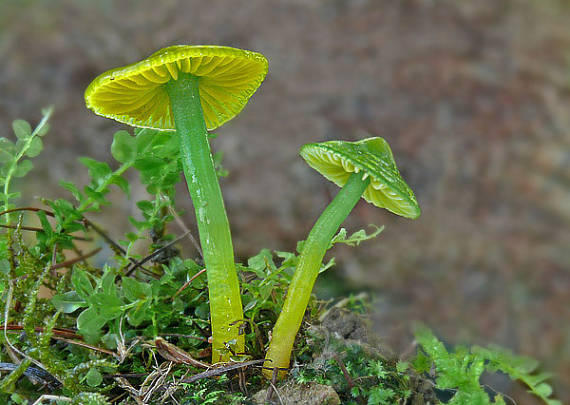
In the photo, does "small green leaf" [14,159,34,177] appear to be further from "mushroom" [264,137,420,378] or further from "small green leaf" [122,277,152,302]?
"mushroom" [264,137,420,378]

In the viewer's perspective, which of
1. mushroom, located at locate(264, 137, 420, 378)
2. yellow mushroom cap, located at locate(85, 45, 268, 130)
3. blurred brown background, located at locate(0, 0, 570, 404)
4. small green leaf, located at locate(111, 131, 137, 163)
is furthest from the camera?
blurred brown background, located at locate(0, 0, 570, 404)

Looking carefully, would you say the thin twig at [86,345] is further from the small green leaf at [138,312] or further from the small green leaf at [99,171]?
the small green leaf at [99,171]

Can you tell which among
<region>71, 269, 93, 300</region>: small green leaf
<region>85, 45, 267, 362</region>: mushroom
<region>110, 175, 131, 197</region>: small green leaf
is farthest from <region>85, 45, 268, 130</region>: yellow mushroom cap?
<region>71, 269, 93, 300</region>: small green leaf

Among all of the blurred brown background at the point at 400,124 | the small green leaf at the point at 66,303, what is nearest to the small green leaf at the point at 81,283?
the small green leaf at the point at 66,303

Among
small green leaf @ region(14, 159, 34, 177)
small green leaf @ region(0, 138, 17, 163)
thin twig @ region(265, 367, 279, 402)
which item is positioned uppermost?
small green leaf @ region(0, 138, 17, 163)

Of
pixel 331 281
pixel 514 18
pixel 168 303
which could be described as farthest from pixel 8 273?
pixel 514 18

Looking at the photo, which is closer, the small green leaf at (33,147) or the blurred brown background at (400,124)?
the small green leaf at (33,147)
